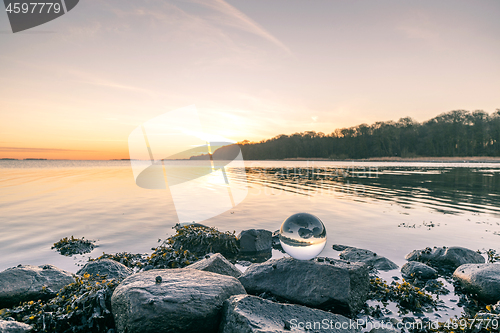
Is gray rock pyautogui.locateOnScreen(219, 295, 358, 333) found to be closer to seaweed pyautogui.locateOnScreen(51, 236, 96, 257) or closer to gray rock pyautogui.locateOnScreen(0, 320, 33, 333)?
gray rock pyautogui.locateOnScreen(0, 320, 33, 333)

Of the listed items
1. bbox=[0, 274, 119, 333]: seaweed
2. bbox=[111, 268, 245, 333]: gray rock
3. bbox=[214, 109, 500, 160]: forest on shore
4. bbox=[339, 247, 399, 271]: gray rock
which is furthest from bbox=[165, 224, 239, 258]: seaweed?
bbox=[214, 109, 500, 160]: forest on shore

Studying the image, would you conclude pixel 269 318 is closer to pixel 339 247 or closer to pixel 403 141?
pixel 339 247

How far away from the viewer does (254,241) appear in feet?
28.5

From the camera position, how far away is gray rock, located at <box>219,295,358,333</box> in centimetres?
316

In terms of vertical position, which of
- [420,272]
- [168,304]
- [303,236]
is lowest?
[420,272]

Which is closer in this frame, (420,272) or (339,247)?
(420,272)

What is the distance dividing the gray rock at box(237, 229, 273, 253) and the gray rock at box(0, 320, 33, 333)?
5721mm

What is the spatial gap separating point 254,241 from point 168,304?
18.3 ft

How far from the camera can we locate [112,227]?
462 inches

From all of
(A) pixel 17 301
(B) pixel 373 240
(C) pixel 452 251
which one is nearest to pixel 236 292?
(A) pixel 17 301

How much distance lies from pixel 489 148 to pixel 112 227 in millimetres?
148588

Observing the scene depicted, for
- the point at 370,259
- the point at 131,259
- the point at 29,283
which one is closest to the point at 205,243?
the point at 131,259

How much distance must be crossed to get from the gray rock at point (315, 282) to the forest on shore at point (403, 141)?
141 metres

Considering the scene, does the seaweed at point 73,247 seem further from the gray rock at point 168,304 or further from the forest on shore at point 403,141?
the forest on shore at point 403,141
